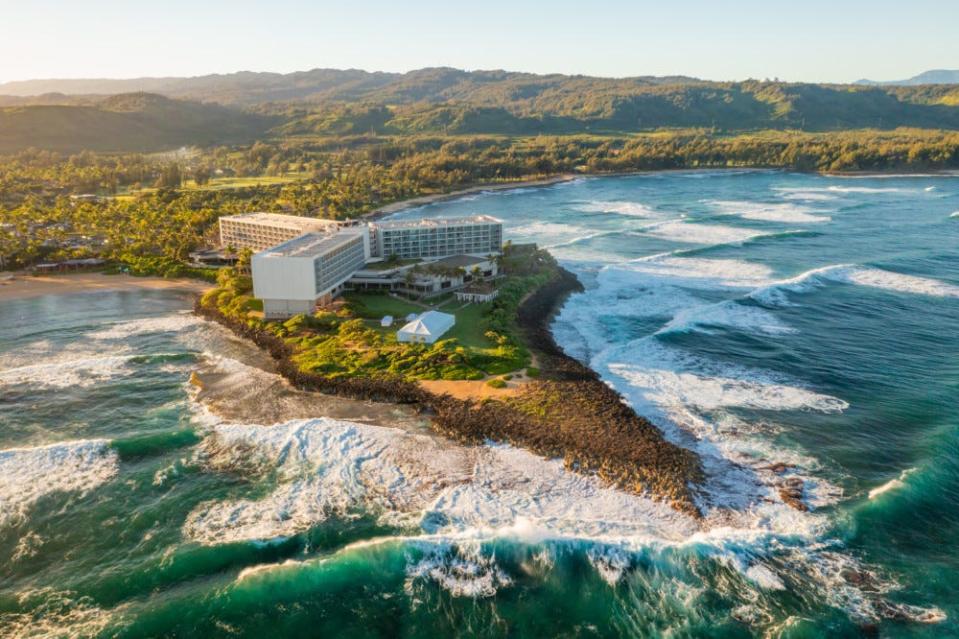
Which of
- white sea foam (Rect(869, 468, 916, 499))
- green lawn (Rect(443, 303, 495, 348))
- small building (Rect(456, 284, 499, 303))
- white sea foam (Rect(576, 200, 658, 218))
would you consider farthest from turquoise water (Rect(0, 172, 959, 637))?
white sea foam (Rect(576, 200, 658, 218))

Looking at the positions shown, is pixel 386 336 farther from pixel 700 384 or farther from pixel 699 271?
pixel 699 271

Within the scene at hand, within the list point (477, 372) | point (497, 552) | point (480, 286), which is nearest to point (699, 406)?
point (477, 372)

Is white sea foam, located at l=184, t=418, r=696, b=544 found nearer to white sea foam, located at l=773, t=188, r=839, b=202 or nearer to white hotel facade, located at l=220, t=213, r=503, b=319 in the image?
white hotel facade, located at l=220, t=213, r=503, b=319

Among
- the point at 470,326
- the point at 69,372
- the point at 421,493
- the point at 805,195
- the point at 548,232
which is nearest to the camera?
the point at 421,493

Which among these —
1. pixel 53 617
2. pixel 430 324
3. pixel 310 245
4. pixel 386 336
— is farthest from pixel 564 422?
pixel 310 245

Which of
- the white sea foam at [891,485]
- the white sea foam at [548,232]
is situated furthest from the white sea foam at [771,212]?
the white sea foam at [891,485]

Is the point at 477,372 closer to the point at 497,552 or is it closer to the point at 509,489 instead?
the point at 509,489
